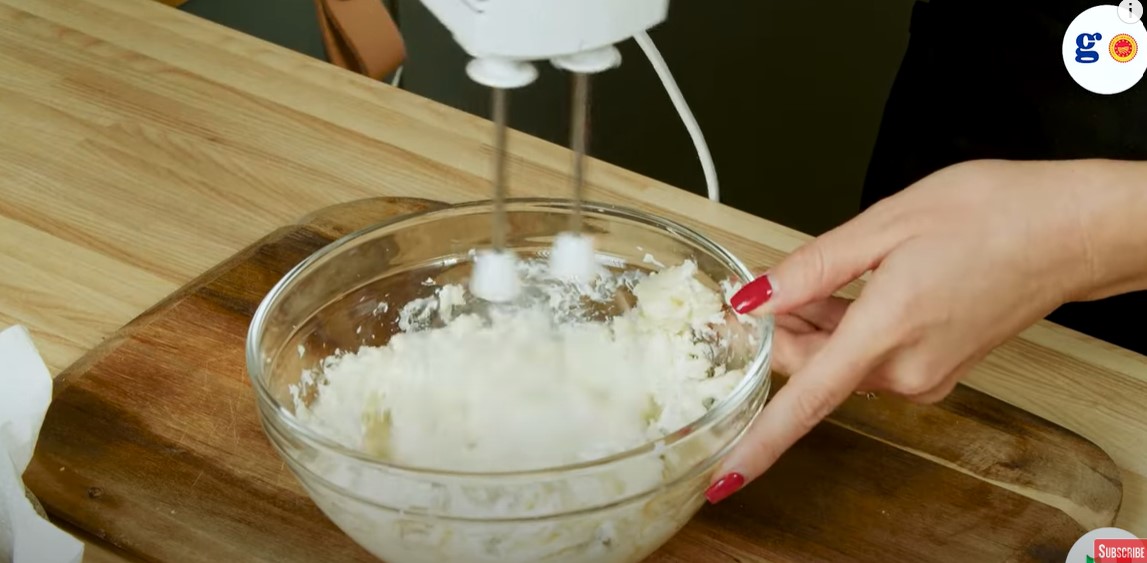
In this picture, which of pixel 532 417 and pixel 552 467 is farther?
pixel 532 417

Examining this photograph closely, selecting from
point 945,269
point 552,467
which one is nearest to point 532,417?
point 552,467

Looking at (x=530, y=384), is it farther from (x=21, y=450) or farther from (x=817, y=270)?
(x=21, y=450)

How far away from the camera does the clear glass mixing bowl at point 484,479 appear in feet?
1.92

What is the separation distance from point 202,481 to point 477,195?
1.29ft

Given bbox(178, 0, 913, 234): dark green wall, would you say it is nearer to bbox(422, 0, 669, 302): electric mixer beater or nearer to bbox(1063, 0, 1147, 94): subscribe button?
bbox(1063, 0, 1147, 94): subscribe button

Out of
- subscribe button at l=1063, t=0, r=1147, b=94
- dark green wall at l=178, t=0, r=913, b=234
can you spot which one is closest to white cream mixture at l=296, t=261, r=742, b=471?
subscribe button at l=1063, t=0, r=1147, b=94

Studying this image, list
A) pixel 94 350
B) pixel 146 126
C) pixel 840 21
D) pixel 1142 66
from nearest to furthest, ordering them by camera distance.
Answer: pixel 94 350, pixel 1142 66, pixel 146 126, pixel 840 21

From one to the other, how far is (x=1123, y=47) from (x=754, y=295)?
52 cm

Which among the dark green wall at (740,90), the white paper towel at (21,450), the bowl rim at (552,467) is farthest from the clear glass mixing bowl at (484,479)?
the dark green wall at (740,90)

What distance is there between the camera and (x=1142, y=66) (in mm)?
1001

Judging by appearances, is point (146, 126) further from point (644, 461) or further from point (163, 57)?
point (644, 461)

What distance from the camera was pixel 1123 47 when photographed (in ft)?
3.30

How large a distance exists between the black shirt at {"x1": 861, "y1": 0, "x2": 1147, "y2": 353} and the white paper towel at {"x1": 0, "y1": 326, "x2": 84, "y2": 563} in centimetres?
88

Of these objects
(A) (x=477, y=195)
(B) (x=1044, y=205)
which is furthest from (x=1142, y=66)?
(A) (x=477, y=195)
